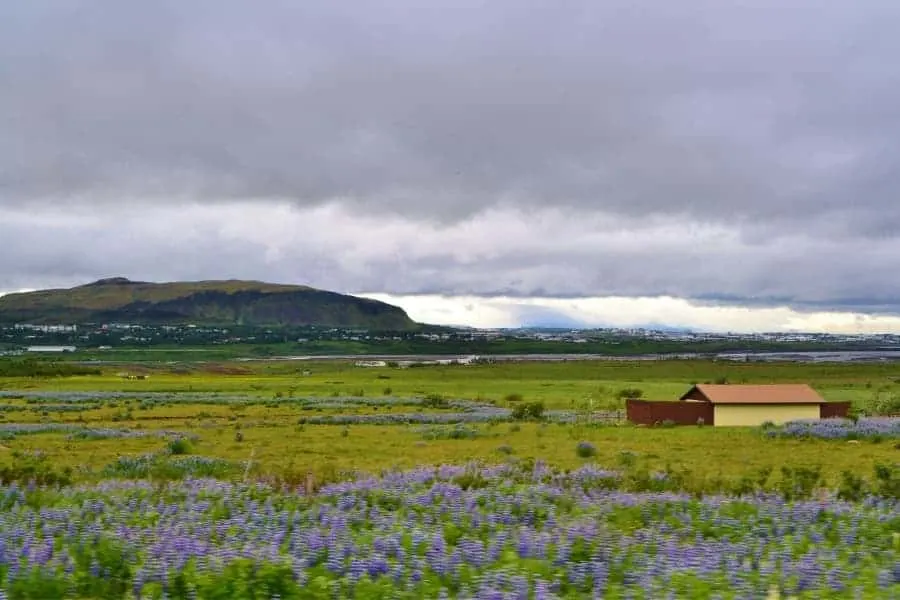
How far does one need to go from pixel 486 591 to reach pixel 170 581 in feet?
8.76

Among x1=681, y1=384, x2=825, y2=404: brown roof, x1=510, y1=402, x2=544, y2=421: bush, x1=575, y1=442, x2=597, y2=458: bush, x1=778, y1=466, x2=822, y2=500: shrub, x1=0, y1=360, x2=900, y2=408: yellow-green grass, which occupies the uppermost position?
x1=778, y1=466, x2=822, y2=500: shrub

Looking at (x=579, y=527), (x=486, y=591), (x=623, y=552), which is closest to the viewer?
(x=486, y=591)

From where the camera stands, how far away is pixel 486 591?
5.94 m

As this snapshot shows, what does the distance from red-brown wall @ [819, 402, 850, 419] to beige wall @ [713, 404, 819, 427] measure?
62cm

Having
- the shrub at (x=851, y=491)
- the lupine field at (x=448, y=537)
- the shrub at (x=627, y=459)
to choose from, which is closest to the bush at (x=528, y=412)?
the shrub at (x=627, y=459)

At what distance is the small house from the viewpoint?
48219 mm

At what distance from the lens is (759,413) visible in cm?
4897

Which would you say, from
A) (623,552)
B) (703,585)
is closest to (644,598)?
(703,585)

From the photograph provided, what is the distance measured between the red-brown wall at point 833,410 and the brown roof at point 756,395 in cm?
70

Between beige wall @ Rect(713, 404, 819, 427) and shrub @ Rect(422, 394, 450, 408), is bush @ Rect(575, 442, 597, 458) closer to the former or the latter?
beige wall @ Rect(713, 404, 819, 427)

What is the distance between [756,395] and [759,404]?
33.1 inches

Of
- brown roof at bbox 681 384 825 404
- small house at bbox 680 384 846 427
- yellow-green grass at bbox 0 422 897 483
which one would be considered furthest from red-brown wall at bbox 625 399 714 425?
yellow-green grass at bbox 0 422 897 483

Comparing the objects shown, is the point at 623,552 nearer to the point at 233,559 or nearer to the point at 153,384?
the point at 233,559

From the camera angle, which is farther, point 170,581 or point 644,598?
point 170,581
